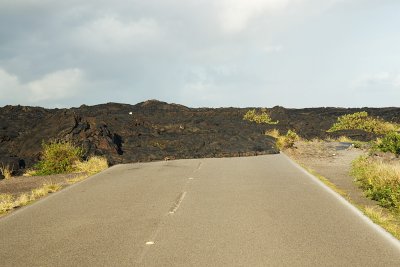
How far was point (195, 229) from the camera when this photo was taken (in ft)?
25.8

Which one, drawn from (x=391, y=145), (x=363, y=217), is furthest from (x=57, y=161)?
(x=391, y=145)

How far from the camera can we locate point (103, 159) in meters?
21.3

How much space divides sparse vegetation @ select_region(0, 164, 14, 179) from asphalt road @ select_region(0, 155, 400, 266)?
658 cm

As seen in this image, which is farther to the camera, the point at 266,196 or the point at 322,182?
the point at 322,182

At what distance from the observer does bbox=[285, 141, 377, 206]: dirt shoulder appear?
11.7 meters

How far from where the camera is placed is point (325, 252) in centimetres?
640

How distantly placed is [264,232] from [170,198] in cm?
Result: 411

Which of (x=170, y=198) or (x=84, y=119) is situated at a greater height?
(x=84, y=119)

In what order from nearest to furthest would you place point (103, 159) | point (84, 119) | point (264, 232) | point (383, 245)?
1. point (383, 245)
2. point (264, 232)
3. point (103, 159)
4. point (84, 119)

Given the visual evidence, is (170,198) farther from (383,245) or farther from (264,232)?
(383,245)

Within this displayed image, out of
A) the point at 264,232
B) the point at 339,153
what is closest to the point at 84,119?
the point at 339,153

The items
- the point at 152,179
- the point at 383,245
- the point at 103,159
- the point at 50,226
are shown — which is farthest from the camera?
the point at 103,159

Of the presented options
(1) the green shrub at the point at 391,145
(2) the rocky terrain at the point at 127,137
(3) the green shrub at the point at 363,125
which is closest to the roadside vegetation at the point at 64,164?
(2) the rocky terrain at the point at 127,137

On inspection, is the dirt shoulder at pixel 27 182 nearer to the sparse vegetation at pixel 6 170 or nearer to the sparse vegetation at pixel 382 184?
the sparse vegetation at pixel 6 170
